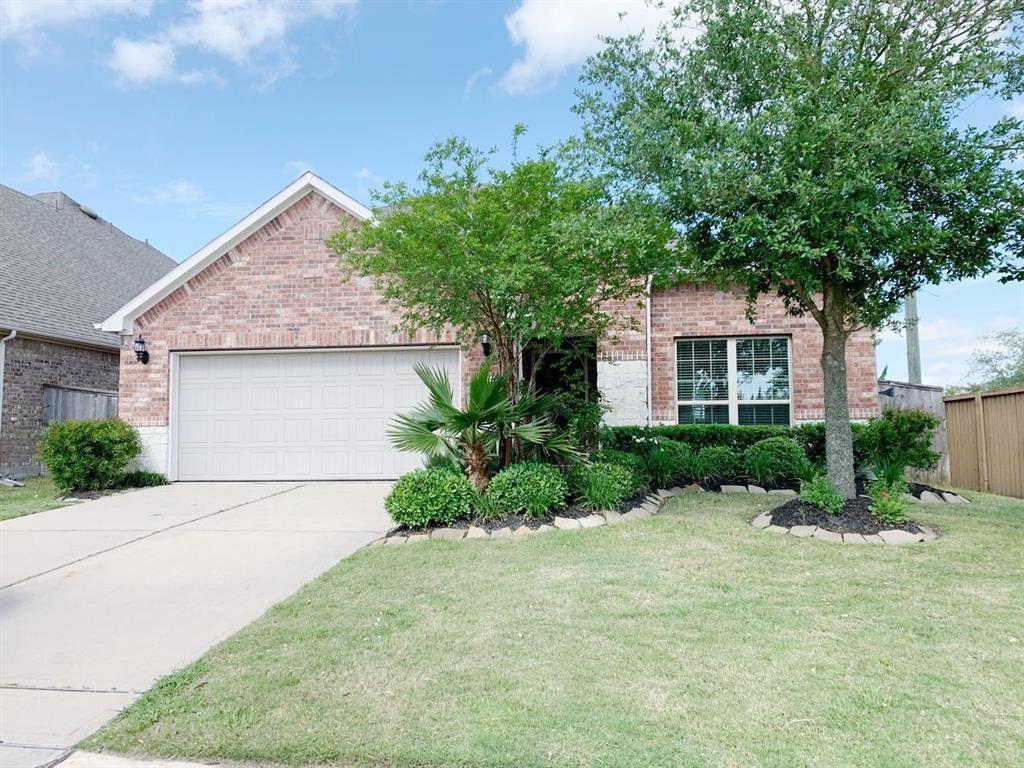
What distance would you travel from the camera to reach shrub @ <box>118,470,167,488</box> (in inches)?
439

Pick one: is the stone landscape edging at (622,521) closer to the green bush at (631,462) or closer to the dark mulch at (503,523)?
the dark mulch at (503,523)

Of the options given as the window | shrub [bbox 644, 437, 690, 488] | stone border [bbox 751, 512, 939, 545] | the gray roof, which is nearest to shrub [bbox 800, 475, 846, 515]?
stone border [bbox 751, 512, 939, 545]

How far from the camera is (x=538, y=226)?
7.13 m

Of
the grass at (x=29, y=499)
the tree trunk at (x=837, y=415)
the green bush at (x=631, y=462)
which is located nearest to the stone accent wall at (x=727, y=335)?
the green bush at (x=631, y=462)

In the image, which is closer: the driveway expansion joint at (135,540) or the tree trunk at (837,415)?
the driveway expansion joint at (135,540)

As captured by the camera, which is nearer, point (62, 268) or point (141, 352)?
point (141, 352)

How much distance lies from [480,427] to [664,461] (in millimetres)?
3079

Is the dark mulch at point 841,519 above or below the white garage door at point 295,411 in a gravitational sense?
below

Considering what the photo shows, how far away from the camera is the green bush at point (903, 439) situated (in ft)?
29.9

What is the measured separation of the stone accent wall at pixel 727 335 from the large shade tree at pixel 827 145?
12.4 feet

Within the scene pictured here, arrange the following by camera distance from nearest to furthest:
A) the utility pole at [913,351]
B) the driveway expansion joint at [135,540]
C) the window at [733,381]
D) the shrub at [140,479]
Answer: the driveway expansion joint at [135,540]
the window at [733,381]
the shrub at [140,479]
the utility pole at [913,351]

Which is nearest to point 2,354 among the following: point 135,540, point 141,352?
point 141,352

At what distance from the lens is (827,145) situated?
554cm

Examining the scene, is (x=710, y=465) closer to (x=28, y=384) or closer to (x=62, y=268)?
(x=28, y=384)
